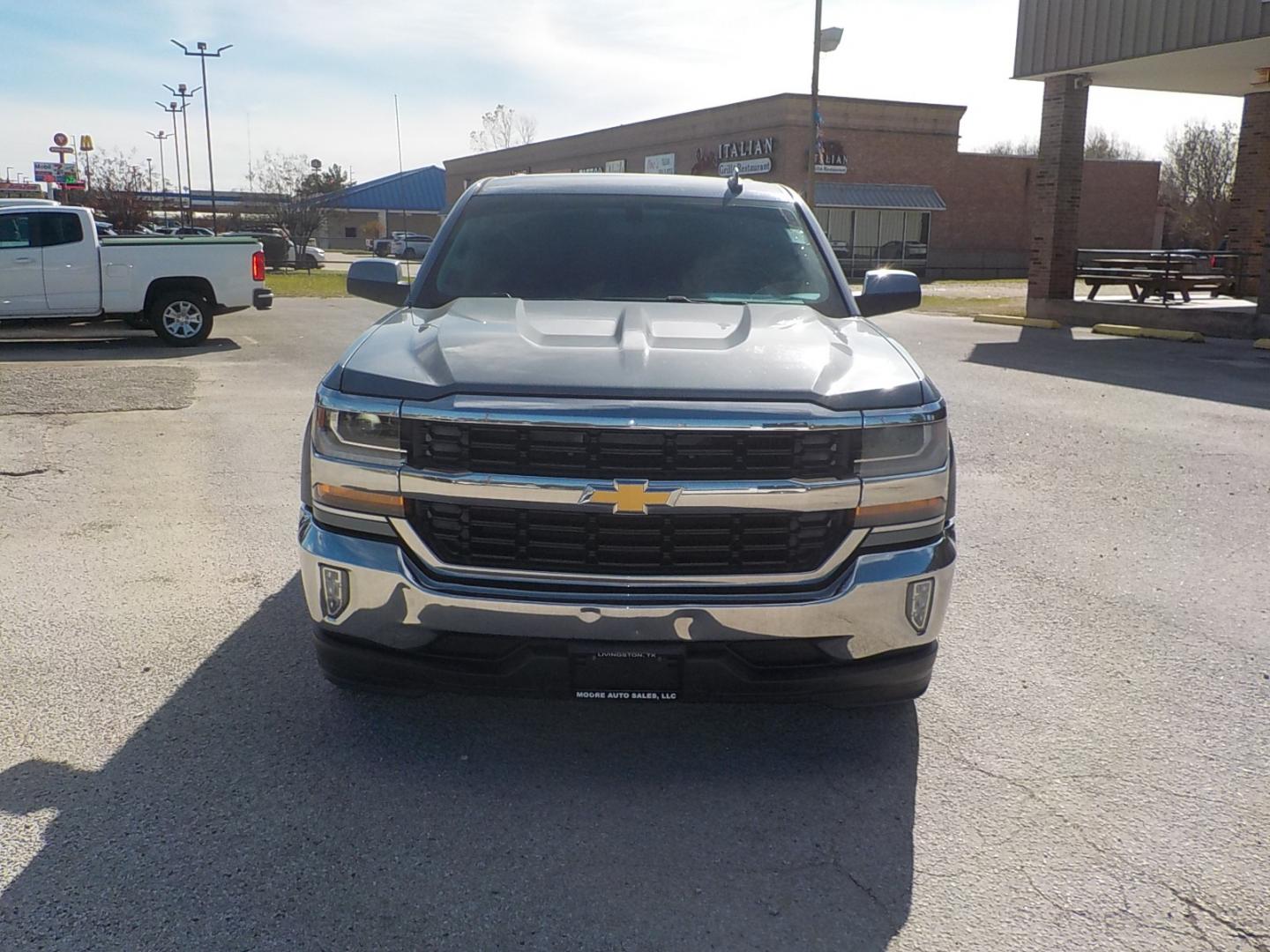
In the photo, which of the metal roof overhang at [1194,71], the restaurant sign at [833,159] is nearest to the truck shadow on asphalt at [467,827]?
the metal roof overhang at [1194,71]

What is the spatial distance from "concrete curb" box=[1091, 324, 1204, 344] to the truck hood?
Result: 1525 cm

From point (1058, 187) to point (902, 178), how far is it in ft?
89.6

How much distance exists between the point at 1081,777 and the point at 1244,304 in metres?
19.4

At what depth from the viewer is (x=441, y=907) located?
2760mm

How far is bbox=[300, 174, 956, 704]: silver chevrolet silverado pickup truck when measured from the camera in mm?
3094

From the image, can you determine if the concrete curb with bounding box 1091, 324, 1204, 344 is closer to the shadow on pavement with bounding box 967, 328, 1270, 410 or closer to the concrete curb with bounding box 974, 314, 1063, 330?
the shadow on pavement with bounding box 967, 328, 1270, 410

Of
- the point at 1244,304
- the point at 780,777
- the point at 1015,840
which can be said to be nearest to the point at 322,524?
the point at 780,777

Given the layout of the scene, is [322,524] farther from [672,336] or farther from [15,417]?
[15,417]

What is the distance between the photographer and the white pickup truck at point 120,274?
1468cm

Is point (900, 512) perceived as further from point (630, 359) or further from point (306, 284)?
point (306, 284)

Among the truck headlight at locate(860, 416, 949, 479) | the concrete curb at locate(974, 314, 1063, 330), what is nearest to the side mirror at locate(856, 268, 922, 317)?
the truck headlight at locate(860, 416, 949, 479)

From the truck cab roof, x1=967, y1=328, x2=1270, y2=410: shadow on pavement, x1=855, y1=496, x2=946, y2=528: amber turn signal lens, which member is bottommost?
x1=967, y1=328, x2=1270, y2=410: shadow on pavement

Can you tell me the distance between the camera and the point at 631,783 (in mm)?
3426

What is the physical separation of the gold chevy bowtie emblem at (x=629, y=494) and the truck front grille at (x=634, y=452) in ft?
0.08
